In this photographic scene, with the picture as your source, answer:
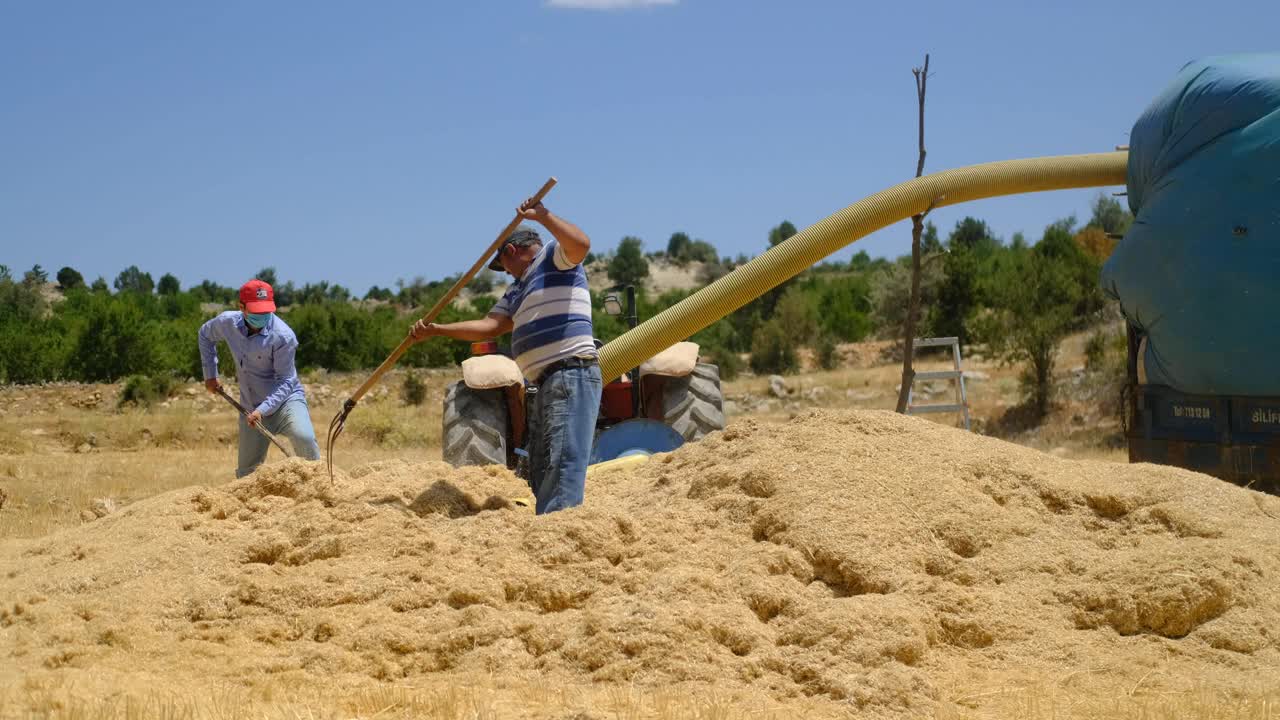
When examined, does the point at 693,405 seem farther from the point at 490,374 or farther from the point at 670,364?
the point at 490,374

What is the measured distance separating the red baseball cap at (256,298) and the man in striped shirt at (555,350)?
7.04 ft

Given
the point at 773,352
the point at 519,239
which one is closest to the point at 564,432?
the point at 519,239

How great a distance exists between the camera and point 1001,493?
15.2ft

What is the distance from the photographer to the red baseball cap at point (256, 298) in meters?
6.50

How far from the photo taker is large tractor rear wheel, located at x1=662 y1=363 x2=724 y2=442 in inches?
297

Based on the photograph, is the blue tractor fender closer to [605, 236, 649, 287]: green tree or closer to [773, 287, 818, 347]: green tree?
[773, 287, 818, 347]: green tree

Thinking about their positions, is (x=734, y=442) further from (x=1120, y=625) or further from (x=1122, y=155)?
(x=1122, y=155)

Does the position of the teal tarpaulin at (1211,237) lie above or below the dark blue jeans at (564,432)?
above

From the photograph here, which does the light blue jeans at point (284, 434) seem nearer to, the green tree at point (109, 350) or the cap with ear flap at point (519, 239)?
the cap with ear flap at point (519, 239)

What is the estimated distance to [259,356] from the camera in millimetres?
6590

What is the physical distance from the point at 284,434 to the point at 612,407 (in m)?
2.25

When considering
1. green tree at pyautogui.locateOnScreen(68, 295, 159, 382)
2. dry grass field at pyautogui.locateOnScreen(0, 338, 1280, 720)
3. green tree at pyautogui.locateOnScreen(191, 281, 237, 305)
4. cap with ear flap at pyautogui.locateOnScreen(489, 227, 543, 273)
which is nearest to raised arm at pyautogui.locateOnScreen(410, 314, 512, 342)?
cap with ear flap at pyautogui.locateOnScreen(489, 227, 543, 273)

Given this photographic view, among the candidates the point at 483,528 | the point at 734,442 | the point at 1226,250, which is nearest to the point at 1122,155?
the point at 1226,250

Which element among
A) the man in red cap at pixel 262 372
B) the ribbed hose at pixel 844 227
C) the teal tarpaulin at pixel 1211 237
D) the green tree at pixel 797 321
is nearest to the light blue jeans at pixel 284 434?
the man in red cap at pixel 262 372
